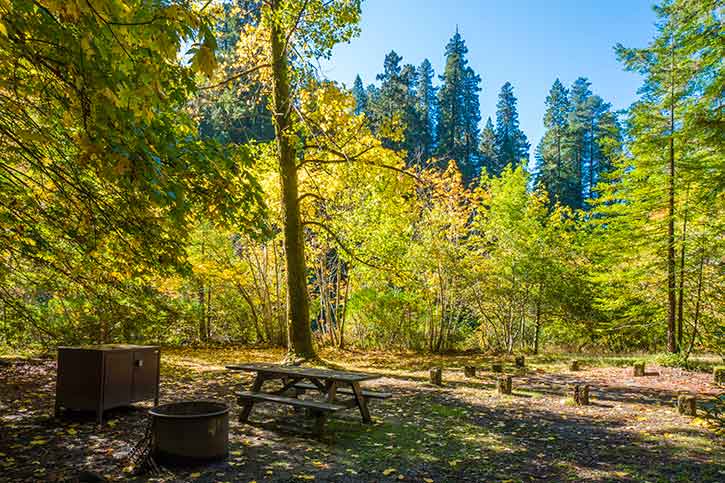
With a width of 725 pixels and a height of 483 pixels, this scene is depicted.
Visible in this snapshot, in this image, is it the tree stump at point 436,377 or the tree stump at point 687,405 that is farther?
A: the tree stump at point 436,377

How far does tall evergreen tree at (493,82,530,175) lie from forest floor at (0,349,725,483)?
37.8 meters

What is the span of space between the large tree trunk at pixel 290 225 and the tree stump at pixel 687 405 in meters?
6.74

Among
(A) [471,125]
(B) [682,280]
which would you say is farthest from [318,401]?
(A) [471,125]

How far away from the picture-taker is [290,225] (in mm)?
10812

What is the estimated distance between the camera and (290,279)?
423 inches

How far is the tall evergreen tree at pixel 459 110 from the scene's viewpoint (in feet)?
134

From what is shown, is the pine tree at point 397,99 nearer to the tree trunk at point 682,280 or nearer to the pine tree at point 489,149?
the pine tree at point 489,149

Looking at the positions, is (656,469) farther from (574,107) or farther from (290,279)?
(574,107)

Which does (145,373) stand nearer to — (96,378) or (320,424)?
(96,378)

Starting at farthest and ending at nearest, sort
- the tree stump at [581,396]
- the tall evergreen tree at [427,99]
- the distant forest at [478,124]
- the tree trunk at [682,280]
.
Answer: the tall evergreen tree at [427,99]
the distant forest at [478,124]
the tree trunk at [682,280]
the tree stump at [581,396]

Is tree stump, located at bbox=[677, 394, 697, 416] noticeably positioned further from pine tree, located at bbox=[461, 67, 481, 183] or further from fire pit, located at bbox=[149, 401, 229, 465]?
pine tree, located at bbox=[461, 67, 481, 183]

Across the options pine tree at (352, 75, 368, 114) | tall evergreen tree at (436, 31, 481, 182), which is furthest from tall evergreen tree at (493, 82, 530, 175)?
pine tree at (352, 75, 368, 114)

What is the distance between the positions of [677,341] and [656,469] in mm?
10159

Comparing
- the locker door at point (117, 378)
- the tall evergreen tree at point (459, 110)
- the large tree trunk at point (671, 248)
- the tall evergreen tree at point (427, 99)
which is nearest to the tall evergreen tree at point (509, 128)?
the tall evergreen tree at point (459, 110)
